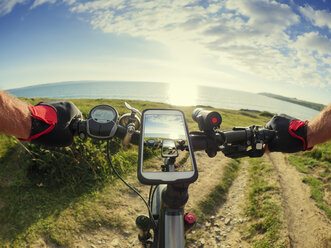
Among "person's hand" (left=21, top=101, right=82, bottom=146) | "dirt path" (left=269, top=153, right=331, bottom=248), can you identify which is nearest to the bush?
"person's hand" (left=21, top=101, right=82, bottom=146)

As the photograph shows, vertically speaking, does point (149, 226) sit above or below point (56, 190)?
above

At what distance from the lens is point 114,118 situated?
5.92 ft

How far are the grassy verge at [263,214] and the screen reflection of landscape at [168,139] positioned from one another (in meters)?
4.20

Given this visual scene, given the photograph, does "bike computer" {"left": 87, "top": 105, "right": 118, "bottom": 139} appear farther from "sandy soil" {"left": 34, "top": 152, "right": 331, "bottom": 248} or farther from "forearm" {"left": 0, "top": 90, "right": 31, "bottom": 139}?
"sandy soil" {"left": 34, "top": 152, "right": 331, "bottom": 248}

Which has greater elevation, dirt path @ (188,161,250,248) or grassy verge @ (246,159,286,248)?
grassy verge @ (246,159,286,248)

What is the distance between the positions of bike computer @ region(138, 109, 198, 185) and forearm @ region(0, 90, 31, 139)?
3.00 feet

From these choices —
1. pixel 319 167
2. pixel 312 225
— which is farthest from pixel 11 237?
pixel 319 167

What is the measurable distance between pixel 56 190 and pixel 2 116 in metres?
4.49

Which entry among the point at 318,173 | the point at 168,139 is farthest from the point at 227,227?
the point at 318,173

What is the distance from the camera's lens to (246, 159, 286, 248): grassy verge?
422cm

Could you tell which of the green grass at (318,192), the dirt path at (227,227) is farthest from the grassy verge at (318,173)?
the dirt path at (227,227)

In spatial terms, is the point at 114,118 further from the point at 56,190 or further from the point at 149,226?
the point at 56,190

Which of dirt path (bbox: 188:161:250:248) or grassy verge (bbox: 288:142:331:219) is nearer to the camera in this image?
dirt path (bbox: 188:161:250:248)

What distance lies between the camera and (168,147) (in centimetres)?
153
